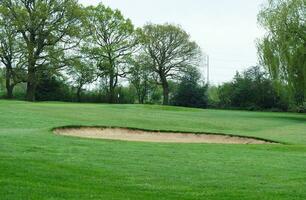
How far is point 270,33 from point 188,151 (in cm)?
3077

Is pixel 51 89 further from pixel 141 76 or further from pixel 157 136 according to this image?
pixel 157 136

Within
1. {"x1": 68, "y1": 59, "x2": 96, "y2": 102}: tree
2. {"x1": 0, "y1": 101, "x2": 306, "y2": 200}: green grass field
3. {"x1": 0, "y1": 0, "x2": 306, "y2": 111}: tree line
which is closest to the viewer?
{"x1": 0, "y1": 101, "x2": 306, "y2": 200}: green grass field

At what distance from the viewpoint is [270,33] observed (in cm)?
4584

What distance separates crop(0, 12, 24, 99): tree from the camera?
63656 millimetres

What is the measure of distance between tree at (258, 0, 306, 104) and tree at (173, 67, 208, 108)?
2927 centimetres

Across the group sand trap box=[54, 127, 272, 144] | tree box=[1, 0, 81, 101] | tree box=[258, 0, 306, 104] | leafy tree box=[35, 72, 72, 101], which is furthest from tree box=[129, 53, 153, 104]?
sand trap box=[54, 127, 272, 144]

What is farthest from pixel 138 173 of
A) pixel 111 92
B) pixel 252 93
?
pixel 111 92

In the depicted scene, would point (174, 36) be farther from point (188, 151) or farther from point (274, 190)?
point (274, 190)

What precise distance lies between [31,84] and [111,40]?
668 inches

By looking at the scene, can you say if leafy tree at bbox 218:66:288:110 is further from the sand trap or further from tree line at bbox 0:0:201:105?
the sand trap

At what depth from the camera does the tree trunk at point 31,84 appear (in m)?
64.1

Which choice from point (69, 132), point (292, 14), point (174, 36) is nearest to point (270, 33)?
point (292, 14)

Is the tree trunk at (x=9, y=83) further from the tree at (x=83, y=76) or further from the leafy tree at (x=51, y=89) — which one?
the tree at (x=83, y=76)

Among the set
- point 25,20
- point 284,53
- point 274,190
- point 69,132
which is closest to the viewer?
point 274,190
